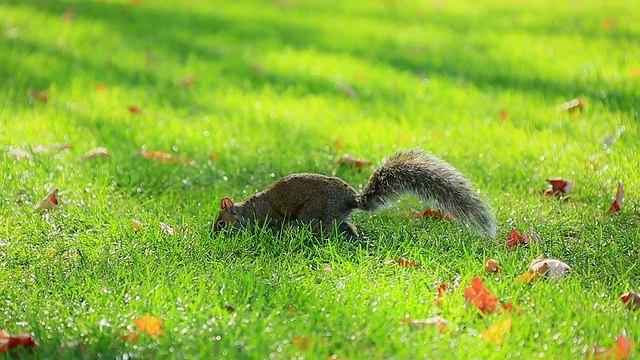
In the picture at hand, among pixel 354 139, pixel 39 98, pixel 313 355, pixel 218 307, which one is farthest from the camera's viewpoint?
pixel 39 98

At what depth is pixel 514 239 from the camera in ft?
12.7

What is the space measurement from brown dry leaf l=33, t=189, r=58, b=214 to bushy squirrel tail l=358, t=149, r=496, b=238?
1.64 metres

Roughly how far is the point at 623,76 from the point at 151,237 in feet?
14.1

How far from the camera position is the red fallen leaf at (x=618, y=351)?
280cm

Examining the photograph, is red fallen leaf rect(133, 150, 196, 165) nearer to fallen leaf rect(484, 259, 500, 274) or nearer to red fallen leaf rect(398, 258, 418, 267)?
red fallen leaf rect(398, 258, 418, 267)

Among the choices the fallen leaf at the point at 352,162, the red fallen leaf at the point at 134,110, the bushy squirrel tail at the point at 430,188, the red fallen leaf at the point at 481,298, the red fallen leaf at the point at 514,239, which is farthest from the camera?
the red fallen leaf at the point at 134,110

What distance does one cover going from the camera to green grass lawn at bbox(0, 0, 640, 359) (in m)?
3.05

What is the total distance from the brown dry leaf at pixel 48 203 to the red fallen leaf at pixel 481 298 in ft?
7.39

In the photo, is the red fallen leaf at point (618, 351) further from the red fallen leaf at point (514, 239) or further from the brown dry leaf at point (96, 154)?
the brown dry leaf at point (96, 154)

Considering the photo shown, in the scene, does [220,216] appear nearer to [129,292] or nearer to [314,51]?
[129,292]

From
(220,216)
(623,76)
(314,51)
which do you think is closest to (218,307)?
(220,216)

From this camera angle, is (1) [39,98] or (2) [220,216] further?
(1) [39,98]

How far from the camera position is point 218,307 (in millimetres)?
3111

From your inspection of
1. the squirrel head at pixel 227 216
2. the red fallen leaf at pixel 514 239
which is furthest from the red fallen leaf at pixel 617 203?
the squirrel head at pixel 227 216
